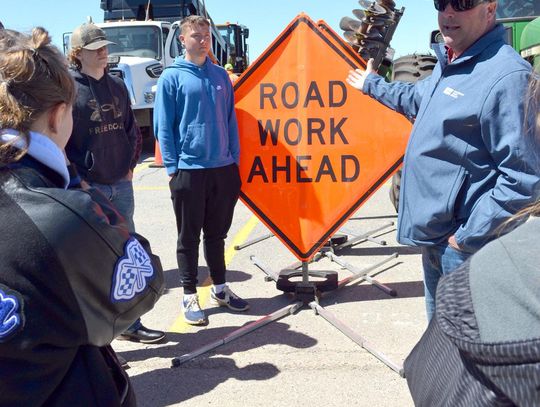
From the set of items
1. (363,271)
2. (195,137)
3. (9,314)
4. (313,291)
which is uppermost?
(9,314)

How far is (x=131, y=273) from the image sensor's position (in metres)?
1.38

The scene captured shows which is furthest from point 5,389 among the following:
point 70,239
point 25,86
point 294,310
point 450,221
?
point 294,310

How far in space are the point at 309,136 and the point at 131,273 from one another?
3289 millimetres

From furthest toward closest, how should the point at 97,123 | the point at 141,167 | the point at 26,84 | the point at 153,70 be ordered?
1. the point at 153,70
2. the point at 141,167
3. the point at 97,123
4. the point at 26,84

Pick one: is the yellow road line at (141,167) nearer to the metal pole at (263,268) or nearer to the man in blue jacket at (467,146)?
the metal pole at (263,268)

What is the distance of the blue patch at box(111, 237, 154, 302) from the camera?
1.35 metres

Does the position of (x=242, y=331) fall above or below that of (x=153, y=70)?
below

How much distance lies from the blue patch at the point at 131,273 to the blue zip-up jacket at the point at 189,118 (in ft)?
8.67

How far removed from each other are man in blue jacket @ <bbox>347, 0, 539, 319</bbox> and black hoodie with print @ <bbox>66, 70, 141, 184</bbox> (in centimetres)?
201

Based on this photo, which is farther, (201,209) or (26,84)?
(201,209)

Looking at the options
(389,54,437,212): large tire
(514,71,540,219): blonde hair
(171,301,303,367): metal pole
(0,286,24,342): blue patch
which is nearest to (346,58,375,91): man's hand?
(171,301,303,367): metal pole

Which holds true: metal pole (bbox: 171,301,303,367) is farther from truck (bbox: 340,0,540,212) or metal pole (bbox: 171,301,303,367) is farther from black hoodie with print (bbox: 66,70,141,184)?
truck (bbox: 340,0,540,212)

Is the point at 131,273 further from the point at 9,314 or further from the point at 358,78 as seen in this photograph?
the point at 358,78

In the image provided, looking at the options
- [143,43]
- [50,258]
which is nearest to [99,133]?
[50,258]
